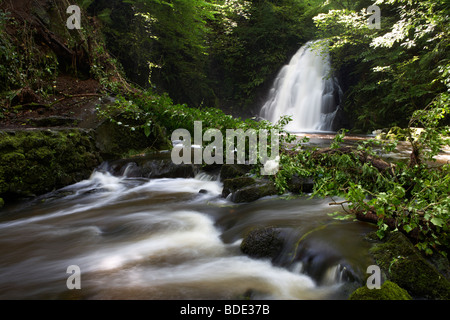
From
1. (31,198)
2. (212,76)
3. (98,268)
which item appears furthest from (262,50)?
(98,268)

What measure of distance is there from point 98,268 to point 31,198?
326 centimetres

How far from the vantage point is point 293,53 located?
66.5 ft

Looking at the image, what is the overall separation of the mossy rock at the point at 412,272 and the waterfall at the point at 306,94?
13.7 meters

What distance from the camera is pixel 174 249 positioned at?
343 centimetres

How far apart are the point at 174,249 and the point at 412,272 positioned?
A: 2491mm

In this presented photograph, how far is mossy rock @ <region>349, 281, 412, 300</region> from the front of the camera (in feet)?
6.24

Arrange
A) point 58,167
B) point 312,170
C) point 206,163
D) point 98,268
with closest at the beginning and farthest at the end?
1. point 98,268
2. point 312,170
3. point 58,167
4. point 206,163

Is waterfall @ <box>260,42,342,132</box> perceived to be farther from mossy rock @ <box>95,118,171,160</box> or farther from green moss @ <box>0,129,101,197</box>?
green moss @ <box>0,129,101,197</box>

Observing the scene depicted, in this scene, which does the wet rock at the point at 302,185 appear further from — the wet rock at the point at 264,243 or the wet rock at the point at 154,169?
the wet rock at the point at 154,169

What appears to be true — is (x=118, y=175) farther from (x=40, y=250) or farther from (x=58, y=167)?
(x=40, y=250)
